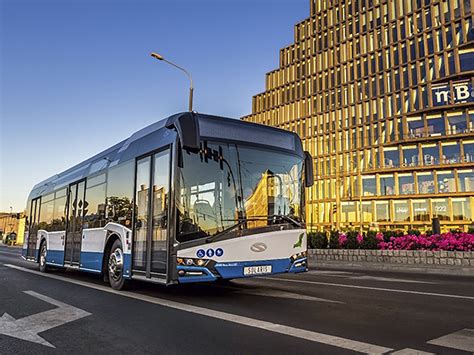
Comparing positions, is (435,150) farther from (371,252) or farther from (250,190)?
(250,190)

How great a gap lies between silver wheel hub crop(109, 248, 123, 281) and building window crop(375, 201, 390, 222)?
52009 mm

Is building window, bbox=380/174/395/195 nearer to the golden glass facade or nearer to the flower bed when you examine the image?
the golden glass facade

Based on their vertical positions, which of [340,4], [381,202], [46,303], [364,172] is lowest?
[46,303]

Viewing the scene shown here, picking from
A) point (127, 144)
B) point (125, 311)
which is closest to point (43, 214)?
point (127, 144)

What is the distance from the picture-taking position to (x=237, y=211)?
6.98m

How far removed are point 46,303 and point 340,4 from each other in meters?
69.1

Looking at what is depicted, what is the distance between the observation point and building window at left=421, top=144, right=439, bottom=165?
52.7 meters

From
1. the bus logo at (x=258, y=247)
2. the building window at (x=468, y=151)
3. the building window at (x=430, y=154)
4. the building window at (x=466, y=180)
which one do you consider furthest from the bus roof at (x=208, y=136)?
the building window at (x=430, y=154)

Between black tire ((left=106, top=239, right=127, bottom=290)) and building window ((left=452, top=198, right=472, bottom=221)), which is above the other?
building window ((left=452, top=198, right=472, bottom=221))

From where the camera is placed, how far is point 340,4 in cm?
6631

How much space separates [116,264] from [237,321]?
13.6ft

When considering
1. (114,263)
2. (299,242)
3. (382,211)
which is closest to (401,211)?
(382,211)

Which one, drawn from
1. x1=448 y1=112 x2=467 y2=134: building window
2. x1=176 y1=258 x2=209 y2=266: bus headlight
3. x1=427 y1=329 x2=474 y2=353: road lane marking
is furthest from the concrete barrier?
x1=448 y1=112 x2=467 y2=134: building window

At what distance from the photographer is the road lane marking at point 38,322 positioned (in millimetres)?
4816
